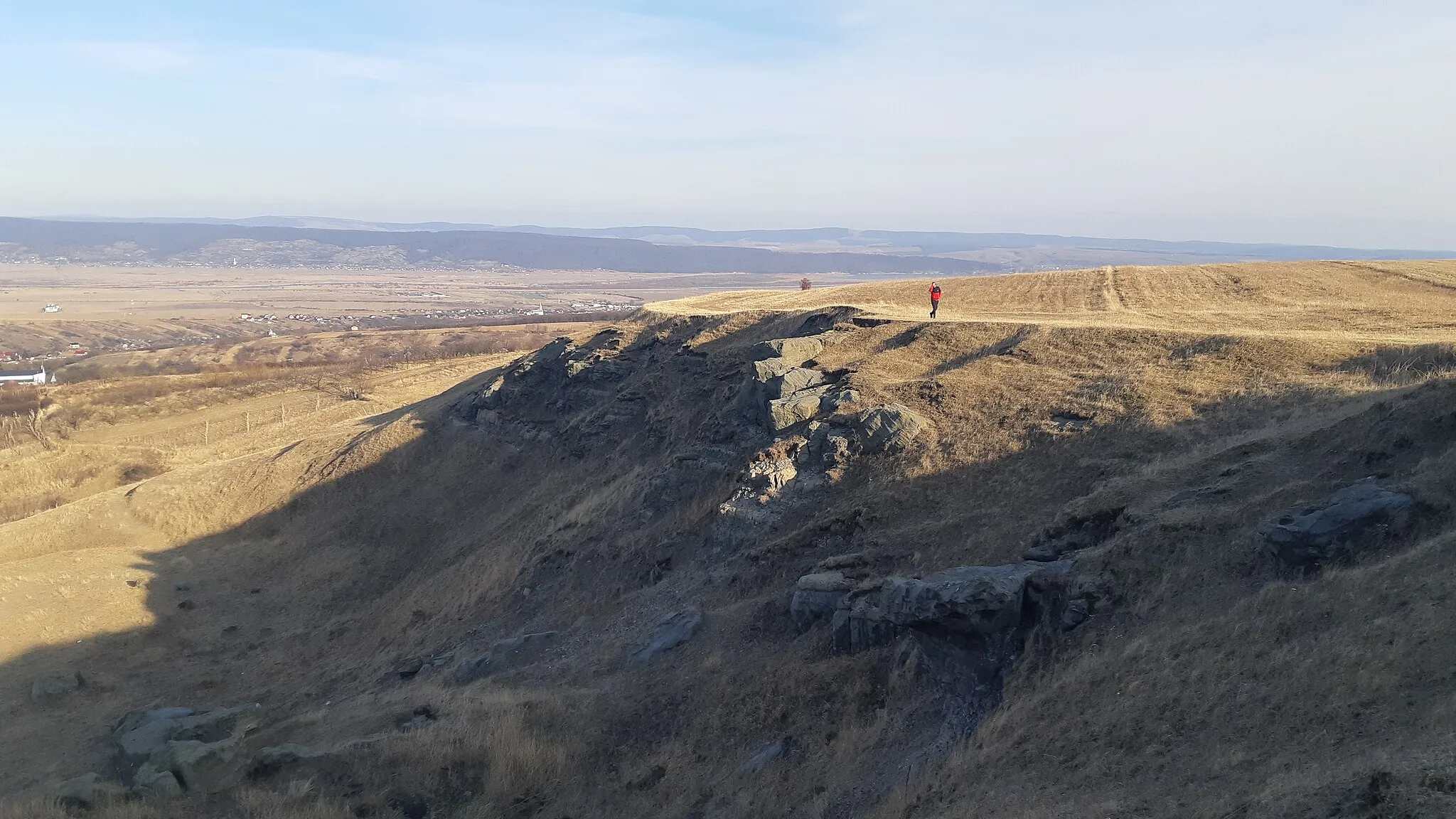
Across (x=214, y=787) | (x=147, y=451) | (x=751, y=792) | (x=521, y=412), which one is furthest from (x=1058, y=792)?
→ (x=147, y=451)

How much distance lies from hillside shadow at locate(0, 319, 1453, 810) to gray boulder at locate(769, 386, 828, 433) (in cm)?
67

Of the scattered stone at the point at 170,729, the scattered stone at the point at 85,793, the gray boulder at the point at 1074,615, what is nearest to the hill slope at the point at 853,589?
the gray boulder at the point at 1074,615

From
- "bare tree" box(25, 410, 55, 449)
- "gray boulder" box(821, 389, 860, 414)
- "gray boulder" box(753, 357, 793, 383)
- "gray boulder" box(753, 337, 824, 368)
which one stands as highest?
"gray boulder" box(753, 337, 824, 368)

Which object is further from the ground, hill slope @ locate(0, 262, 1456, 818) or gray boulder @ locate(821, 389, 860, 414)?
gray boulder @ locate(821, 389, 860, 414)

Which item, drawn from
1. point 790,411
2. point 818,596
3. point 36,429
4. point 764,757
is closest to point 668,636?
point 818,596

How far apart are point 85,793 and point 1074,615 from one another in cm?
2056

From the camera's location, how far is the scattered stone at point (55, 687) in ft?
82.5

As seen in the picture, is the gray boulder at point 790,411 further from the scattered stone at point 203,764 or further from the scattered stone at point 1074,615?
the scattered stone at point 203,764

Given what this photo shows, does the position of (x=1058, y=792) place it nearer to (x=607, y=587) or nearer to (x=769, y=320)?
(x=607, y=587)

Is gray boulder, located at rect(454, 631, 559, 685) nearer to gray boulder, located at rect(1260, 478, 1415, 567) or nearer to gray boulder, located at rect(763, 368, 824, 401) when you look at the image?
gray boulder, located at rect(763, 368, 824, 401)

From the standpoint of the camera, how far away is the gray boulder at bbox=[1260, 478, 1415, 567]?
42.8ft

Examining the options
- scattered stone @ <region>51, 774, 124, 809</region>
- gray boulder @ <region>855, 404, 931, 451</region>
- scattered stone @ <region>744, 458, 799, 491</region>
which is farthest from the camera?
scattered stone @ <region>744, 458, 799, 491</region>

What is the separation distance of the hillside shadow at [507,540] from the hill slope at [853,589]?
14cm

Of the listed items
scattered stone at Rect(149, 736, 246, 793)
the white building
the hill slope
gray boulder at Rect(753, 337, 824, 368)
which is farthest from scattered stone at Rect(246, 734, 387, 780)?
the white building
